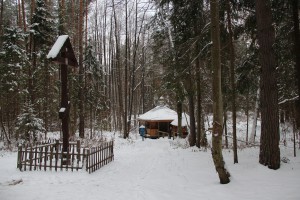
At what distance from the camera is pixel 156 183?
338 inches

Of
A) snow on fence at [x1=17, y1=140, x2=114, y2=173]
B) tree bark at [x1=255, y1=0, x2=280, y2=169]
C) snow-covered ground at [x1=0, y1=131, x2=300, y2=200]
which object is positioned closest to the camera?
snow-covered ground at [x1=0, y1=131, x2=300, y2=200]

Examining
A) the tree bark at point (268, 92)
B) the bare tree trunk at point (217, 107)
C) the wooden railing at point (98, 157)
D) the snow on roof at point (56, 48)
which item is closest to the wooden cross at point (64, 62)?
the snow on roof at point (56, 48)

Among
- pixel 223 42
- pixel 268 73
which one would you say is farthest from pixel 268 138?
pixel 223 42

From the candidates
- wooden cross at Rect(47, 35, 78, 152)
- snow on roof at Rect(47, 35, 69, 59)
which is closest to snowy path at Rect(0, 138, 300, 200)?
wooden cross at Rect(47, 35, 78, 152)

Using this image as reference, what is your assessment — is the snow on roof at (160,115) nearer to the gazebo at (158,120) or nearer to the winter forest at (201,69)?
the gazebo at (158,120)

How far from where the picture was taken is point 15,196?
6.91 metres

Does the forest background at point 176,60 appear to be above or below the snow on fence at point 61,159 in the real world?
above

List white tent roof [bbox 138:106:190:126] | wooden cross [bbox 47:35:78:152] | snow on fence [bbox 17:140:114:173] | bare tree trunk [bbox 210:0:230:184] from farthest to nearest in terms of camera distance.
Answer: white tent roof [bbox 138:106:190:126] → wooden cross [bbox 47:35:78:152] → snow on fence [bbox 17:140:114:173] → bare tree trunk [bbox 210:0:230:184]

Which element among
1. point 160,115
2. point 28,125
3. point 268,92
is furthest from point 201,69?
point 160,115

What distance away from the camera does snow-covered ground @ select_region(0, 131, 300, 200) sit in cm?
693

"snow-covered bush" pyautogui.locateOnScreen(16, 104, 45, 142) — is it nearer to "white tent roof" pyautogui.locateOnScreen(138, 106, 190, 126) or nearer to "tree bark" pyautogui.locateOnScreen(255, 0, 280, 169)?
"tree bark" pyautogui.locateOnScreen(255, 0, 280, 169)

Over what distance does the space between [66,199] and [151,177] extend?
3.47 metres

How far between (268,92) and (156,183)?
4.56 meters

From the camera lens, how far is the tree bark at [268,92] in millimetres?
8891
